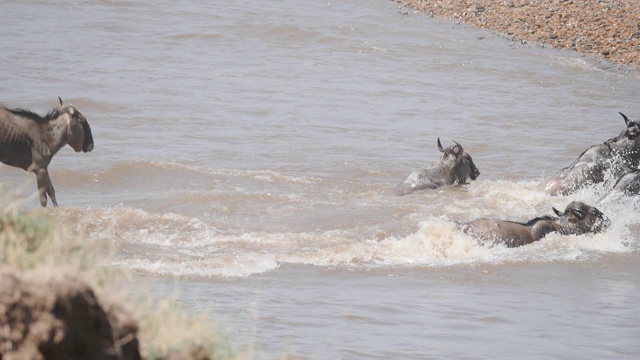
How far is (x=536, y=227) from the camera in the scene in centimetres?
1238

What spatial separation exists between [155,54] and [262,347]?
70.8 ft

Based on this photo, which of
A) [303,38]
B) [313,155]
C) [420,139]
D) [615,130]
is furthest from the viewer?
[303,38]

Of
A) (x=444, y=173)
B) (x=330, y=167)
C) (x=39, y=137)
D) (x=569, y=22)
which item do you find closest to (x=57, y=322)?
(x=39, y=137)

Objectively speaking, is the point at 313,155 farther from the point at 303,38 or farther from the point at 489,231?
the point at 303,38

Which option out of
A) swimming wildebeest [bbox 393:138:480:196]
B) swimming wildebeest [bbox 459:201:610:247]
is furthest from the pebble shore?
swimming wildebeest [bbox 459:201:610:247]

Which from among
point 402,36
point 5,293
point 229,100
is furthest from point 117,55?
point 5,293

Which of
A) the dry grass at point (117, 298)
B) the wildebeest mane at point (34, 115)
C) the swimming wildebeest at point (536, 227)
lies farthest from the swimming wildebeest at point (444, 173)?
the dry grass at point (117, 298)

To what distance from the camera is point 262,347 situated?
7383mm

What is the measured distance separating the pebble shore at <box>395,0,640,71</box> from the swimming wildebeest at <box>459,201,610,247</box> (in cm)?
1573

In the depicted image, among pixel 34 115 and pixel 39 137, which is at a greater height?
pixel 34 115

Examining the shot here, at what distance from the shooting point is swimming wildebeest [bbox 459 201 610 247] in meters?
12.0

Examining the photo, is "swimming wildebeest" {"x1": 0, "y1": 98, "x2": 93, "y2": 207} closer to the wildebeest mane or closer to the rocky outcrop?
the wildebeest mane

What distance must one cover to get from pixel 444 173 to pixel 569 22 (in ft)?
50.5

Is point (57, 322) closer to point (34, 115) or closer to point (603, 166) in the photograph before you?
point (34, 115)
